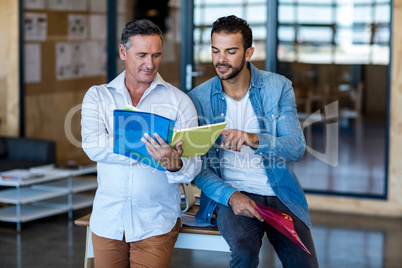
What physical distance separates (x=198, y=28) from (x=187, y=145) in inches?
130

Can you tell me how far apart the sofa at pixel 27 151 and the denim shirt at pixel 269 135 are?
3.06 metres

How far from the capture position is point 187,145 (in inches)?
93.8

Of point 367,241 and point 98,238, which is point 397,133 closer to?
point 367,241

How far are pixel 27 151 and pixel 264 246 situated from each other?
2.66m

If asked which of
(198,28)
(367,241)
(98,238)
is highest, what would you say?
(198,28)

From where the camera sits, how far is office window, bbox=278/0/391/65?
9938mm

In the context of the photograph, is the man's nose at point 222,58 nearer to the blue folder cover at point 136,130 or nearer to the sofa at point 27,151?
the blue folder cover at point 136,130

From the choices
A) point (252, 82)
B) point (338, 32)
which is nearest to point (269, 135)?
point (252, 82)

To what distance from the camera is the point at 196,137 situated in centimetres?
233

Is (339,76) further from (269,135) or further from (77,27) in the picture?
(269,135)

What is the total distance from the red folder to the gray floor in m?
1.40

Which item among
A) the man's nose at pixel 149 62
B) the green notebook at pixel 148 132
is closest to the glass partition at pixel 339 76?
the man's nose at pixel 149 62

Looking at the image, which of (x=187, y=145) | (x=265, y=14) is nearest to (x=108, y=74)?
(x=265, y=14)

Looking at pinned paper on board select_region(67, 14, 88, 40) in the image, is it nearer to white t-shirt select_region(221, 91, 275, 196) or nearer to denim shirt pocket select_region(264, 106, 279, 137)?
white t-shirt select_region(221, 91, 275, 196)
